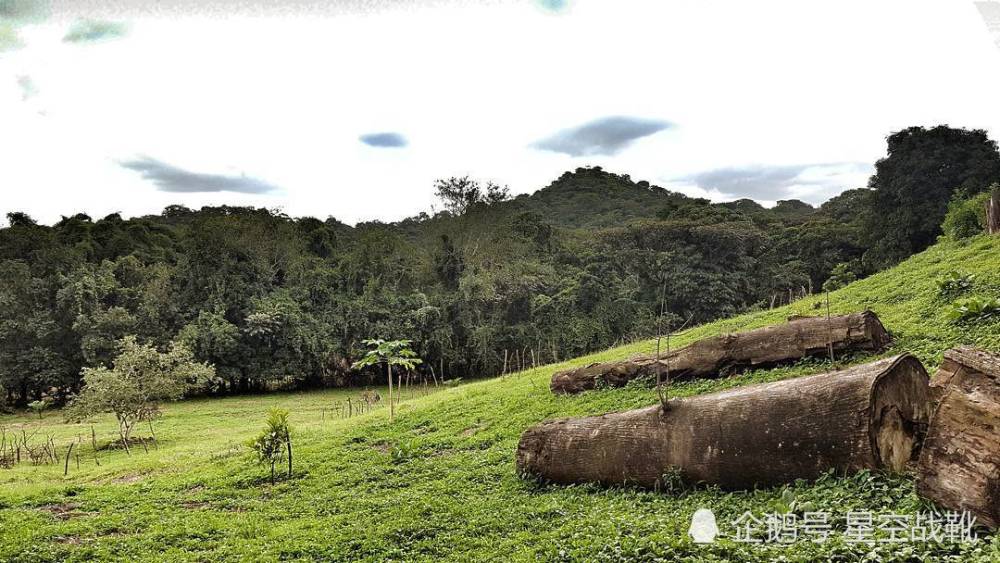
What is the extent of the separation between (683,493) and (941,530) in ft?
9.44

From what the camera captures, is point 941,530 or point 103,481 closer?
point 941,530

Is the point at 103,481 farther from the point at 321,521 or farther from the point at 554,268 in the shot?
the point at 554,268

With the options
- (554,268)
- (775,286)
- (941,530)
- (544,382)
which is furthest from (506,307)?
(941,530)

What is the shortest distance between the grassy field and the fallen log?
0.23 metres

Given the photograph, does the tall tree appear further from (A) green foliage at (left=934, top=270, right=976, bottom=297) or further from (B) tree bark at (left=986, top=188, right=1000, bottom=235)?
(A) green foliage at (left=934, top=270, right=976, bottom=297)

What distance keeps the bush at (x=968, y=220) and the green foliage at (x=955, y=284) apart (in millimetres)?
9425

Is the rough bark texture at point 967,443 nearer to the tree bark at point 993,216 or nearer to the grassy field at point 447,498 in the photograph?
the grassy field at point 447,498

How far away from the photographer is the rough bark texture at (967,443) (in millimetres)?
4840

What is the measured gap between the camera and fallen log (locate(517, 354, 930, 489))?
20.3 feet

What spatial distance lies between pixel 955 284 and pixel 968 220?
1306cm

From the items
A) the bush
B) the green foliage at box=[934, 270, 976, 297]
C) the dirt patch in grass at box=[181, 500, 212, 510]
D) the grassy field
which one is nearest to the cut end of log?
the grassy field

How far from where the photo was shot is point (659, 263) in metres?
43.2

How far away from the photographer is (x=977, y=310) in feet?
33.3

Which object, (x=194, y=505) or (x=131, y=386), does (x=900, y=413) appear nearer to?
(x=194, y=505)
